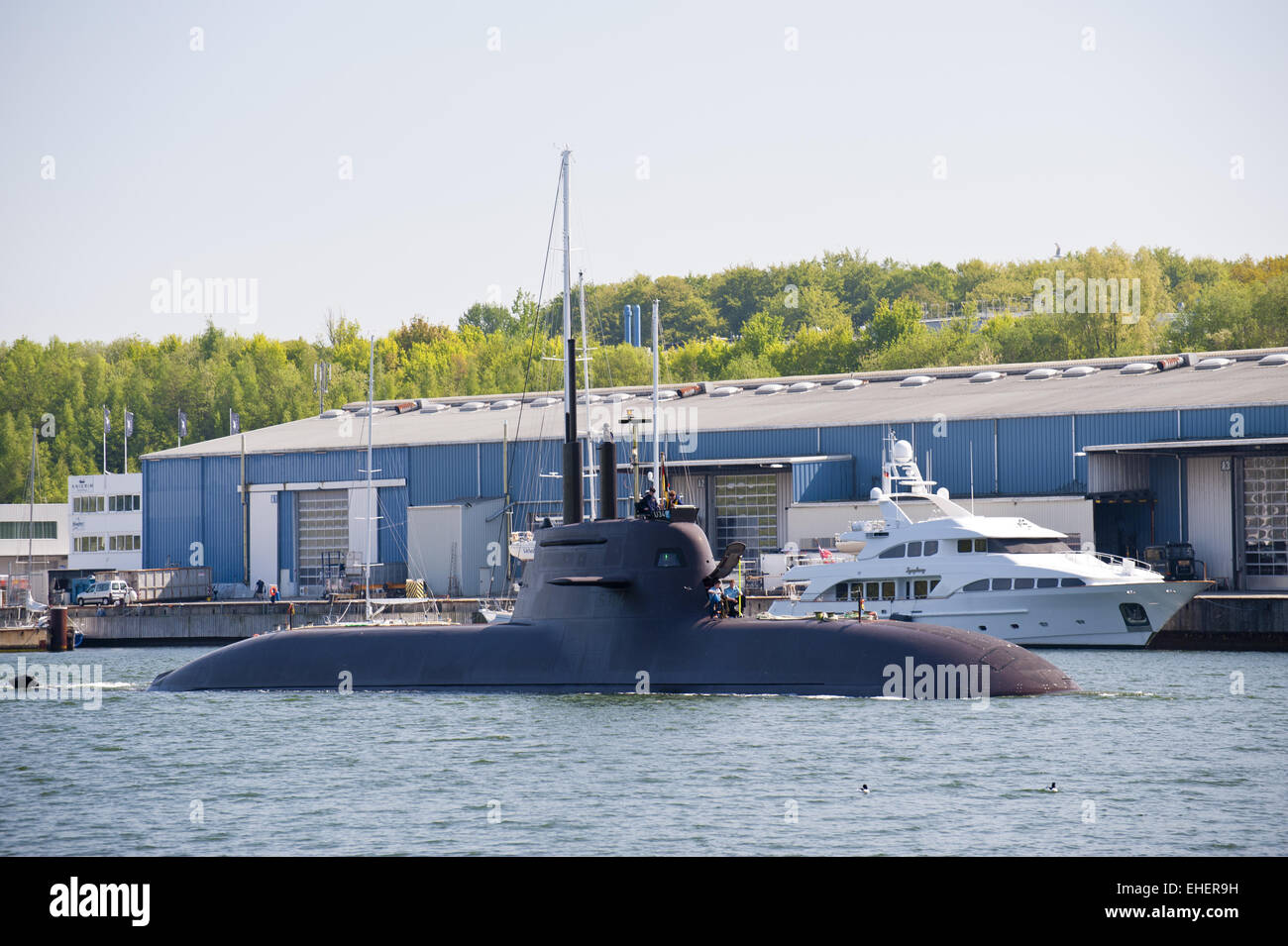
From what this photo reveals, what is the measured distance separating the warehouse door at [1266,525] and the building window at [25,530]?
79736mm

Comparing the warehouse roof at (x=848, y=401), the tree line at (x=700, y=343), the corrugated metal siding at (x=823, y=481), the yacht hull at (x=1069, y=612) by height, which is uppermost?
the tree line at (x=700, y=343)

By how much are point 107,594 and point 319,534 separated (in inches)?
368

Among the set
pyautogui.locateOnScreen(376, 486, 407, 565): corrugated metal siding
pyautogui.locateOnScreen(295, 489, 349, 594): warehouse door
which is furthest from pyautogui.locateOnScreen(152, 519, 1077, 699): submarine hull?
pyautogui.locateOnScreen(295, 489, 349, 594): warehouse door

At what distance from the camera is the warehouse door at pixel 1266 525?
176 feet

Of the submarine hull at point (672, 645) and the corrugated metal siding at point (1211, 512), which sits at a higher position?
the corrugated metal siding at point (1211, 512)

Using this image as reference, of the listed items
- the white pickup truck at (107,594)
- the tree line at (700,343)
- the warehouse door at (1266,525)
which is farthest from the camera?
the tree line at (700,343)

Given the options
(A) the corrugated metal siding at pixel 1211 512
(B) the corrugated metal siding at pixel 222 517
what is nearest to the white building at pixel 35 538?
(B) the corrugated metal siding at pixel 222 517

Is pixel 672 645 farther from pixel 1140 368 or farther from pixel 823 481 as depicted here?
pixel 1140 368

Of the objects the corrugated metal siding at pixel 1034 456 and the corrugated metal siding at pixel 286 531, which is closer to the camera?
the corrugated metal siding at pixel 1034 456

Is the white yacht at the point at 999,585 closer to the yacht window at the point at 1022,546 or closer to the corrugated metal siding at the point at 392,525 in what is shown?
the yacht window at the point at 1022,546

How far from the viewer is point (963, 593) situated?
48.0m

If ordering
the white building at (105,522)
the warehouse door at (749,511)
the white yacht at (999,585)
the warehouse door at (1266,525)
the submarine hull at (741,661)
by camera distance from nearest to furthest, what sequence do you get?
the submarine hull at (741,661) < the white yacht at (999,585) < the warehouse door at (1266,525) < the warehouse door at (749,511) < the white building at (105,522)

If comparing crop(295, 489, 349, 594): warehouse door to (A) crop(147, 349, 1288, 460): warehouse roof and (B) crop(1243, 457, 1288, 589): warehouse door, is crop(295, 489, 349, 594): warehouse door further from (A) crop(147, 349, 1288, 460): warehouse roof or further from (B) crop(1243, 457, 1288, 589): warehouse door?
(B) crop(1243, 457, 1288, 589): warehouse door

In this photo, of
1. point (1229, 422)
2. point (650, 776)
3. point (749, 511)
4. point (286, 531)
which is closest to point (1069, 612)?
point (1229, 422)
